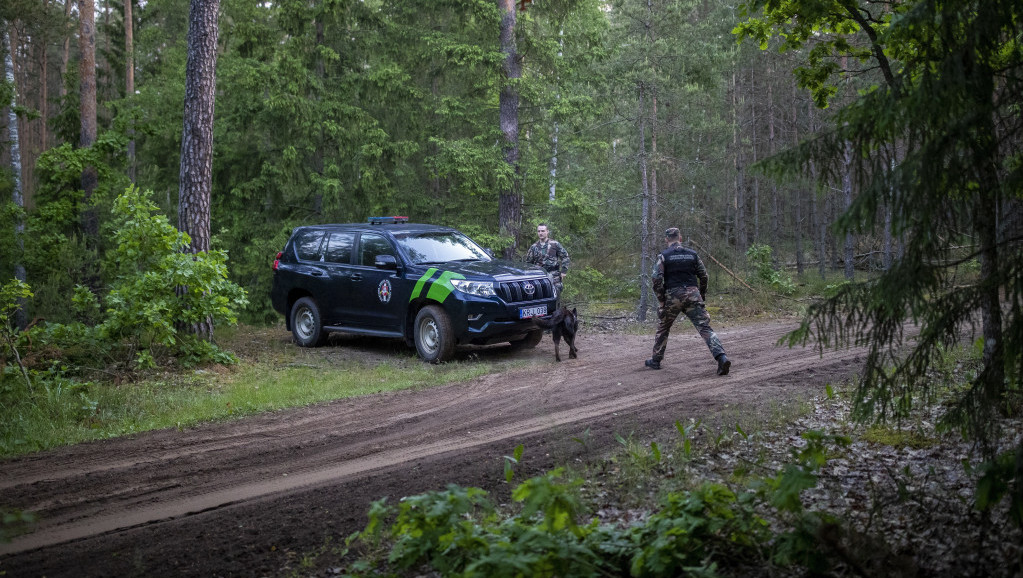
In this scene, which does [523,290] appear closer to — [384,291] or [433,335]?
[433,335]

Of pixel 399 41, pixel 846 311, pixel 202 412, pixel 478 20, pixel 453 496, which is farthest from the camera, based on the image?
pixel 399 41

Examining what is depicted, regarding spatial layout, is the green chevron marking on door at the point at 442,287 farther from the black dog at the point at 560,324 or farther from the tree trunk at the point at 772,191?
the tree trunk at the point at 772,191

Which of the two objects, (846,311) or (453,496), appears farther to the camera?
(846,311)

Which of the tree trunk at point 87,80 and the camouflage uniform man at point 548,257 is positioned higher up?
the tree trunk at point 87,80

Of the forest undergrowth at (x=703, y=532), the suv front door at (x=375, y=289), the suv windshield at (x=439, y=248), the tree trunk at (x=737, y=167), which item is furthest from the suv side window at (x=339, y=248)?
the tree trunk at (x=737, y=167)

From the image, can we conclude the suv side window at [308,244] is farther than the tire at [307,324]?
Yes

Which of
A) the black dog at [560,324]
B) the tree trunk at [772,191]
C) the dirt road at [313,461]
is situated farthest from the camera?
the tree trunk at [772,191]

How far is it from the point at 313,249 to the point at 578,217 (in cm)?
790

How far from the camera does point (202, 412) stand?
28.0ft

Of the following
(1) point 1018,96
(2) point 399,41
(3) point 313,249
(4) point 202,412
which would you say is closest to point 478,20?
(2) point 399,41

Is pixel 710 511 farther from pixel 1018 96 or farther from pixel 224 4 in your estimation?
pixel 224 4

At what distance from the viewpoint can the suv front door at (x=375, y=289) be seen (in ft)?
40.2

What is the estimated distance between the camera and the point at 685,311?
10.6 meters

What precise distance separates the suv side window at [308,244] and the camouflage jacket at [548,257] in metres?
4.20
